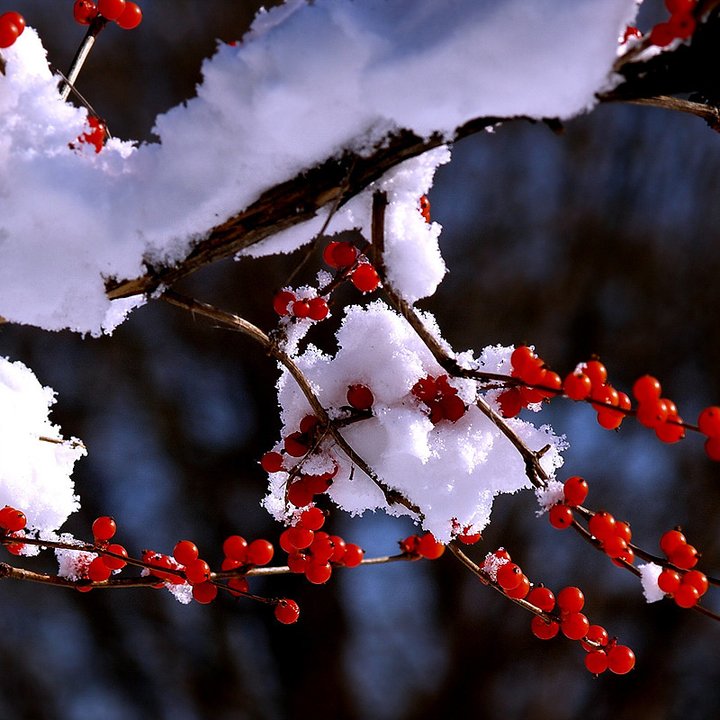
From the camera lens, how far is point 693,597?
89 cm

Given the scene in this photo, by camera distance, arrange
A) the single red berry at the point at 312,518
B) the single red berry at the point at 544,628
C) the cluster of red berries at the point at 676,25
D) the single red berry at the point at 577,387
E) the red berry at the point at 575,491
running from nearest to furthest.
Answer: the cluster of red berries at the point at 676,25 → the single red berry at the point at 577,387 → the red berry at the point at 575,491 → the single red berry at the point at 312,518 → the single red berry at the point at 544,628

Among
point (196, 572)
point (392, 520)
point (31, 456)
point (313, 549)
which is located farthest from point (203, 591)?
point (392, 520)

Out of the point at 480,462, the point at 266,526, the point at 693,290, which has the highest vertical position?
the point at 693,290

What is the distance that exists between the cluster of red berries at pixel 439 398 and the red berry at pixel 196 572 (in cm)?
37

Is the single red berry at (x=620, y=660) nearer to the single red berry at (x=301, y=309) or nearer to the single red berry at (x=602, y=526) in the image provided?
the single red berry at (x=602, y=526)

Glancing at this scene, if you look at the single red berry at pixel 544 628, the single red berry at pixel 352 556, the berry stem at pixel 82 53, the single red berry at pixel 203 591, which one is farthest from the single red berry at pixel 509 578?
the berry stem at pixel 82 53

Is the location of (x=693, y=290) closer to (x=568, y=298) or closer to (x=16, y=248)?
(x=568, y=298)

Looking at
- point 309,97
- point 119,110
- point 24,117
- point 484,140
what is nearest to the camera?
point 309,97

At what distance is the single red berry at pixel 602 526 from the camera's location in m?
0.85

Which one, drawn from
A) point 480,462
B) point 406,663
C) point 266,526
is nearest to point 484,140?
point 266,526

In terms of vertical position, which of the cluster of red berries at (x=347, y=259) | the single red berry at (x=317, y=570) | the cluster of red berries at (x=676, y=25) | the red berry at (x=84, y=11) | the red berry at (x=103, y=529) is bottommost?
the single red berry at (x=317, y=570)

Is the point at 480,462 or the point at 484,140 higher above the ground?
the point at 484,140

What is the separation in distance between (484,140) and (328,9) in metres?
3.41

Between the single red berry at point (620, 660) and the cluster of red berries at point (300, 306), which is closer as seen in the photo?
the cluster of red berries at point (300, 306)
